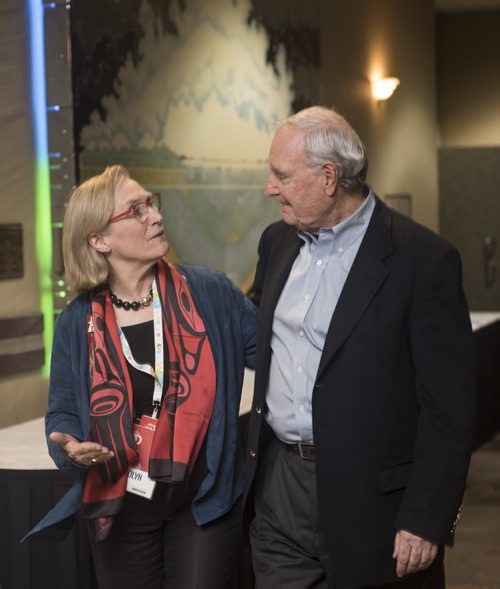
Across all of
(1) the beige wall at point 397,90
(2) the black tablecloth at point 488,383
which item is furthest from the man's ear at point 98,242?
(1) the beige wall at point 397,90

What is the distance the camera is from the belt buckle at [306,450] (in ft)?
7.72

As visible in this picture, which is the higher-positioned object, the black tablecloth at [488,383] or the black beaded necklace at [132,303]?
the black beaded necklace at [132,303]

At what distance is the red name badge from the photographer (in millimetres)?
2455

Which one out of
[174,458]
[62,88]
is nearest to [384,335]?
[174,458]

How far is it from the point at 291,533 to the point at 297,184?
0.77 m

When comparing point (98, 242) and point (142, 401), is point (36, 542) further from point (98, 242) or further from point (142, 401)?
point (98, 242)

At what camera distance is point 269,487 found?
245 centimetres

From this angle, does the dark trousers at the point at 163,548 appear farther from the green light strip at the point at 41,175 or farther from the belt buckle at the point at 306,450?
the green light strip at the point at 41,175

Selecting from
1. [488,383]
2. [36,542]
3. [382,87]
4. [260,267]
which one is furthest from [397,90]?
[36,542]

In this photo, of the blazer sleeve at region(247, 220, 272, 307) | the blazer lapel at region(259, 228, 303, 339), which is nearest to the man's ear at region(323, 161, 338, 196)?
the blazer lapel at region(259, 228, 303, 339)

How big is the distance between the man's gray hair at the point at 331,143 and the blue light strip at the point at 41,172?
2.32 metres

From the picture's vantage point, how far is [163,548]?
8.33 feet

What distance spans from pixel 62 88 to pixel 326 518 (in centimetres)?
260

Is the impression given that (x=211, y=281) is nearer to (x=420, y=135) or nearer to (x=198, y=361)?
(x=198, y=361)
